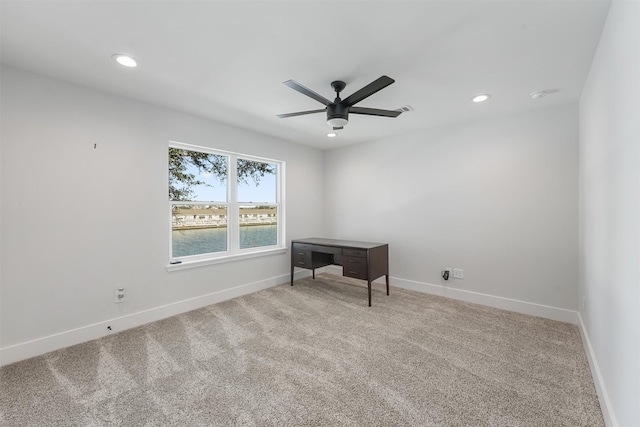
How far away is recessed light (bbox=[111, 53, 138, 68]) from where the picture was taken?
6.75 feet

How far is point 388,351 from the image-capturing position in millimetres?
2355

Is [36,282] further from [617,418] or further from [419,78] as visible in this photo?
[617,418]

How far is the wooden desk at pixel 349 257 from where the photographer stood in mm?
3523

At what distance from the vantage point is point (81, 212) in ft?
8.39

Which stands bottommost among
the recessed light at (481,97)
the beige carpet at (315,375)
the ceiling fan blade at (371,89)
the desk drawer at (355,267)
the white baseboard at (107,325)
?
the beige carpet at (315,375)

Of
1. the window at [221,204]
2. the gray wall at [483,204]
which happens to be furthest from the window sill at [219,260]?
the gray wall at [483,204]

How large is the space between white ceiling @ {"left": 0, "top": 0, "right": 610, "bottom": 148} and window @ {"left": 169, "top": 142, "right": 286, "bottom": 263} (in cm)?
89

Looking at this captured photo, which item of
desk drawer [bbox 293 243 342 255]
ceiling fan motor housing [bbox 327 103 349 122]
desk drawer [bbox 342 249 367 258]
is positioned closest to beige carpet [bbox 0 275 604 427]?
desk drawer [bbox 342 249 367 258]

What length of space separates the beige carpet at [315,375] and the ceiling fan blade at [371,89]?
2.11 meters

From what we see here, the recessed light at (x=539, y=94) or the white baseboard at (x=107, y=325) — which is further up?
the recessed light at (x=539, y=94)

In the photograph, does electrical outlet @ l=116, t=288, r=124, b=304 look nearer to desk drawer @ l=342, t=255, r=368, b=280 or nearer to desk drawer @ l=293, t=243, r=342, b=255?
desk drawer @ l=293, t=243, r=342, b=255

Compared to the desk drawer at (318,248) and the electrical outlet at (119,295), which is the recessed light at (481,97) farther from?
the electrical outlet at (119,295)

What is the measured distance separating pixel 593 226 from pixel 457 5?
1933 millimetres

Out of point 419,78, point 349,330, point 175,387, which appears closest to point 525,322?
point 349,330
